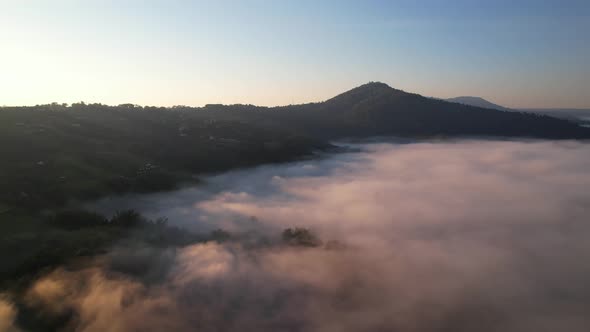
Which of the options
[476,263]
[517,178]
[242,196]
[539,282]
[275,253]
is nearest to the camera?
[275,253]

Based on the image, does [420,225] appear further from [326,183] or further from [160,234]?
[160,234]

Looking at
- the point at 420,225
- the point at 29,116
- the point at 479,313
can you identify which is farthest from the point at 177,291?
the point at 29,116

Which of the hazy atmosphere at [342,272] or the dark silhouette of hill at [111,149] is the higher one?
the dark silhouette of hill at [111,149]

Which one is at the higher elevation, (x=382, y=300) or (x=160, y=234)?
(x=160, y=234)

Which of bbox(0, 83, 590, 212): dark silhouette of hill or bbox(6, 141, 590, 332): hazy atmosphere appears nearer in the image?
bbox(6, 141, 590, 332): hazy atmosphere

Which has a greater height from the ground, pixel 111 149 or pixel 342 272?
pixel 111 149

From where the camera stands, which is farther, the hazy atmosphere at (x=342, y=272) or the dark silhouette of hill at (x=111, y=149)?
the dark silhouette of hill at (x=111, y=149)

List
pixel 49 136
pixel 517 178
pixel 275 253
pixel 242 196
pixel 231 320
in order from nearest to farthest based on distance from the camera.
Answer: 1. pixel 231 320
2. pixel 275 253
3. pixel 49 136
4. pixel 242 196
5. pixel 517 178

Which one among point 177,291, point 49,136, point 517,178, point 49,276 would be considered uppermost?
point 49,136

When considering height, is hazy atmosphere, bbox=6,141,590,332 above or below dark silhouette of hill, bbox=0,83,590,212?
below

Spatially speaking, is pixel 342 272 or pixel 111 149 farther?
pixel 111 149

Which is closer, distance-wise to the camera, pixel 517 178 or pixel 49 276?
pixel 49 276
